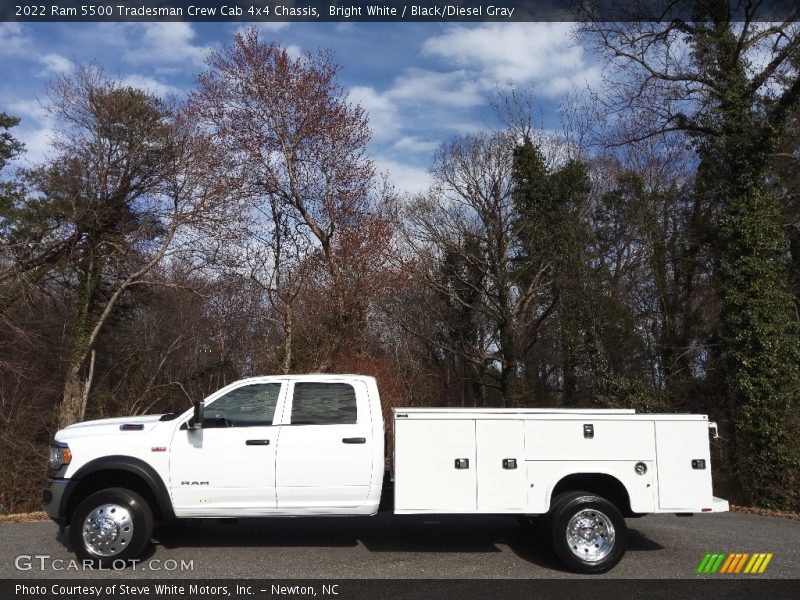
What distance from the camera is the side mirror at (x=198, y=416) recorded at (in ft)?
22.5

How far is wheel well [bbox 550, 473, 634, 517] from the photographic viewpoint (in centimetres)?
695

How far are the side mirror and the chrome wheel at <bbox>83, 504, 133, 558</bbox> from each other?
1.08 m

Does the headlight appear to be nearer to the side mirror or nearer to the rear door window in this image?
the side mirror

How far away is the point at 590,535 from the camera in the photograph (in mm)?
6742

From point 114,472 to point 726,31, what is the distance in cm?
1603

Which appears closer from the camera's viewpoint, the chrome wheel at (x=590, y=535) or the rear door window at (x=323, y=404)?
the chrome wheel at (x=590, y=535)

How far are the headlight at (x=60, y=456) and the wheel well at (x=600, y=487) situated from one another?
5.16 m

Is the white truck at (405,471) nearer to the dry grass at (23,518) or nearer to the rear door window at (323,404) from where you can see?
the rear door window at (323,404)

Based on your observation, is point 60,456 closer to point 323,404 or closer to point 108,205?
point 323,404

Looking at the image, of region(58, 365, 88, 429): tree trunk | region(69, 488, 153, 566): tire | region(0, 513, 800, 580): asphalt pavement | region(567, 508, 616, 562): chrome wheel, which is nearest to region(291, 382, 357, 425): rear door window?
region(0, 513, 800, 580): asphalt pavement
